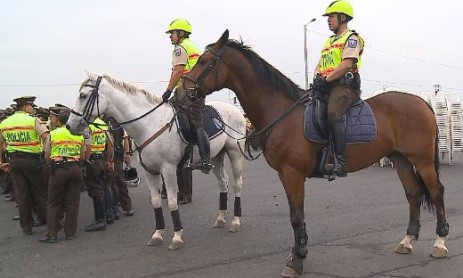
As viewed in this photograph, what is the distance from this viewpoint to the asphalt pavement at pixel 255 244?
5984 mm

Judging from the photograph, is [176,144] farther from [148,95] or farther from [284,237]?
[284,237]

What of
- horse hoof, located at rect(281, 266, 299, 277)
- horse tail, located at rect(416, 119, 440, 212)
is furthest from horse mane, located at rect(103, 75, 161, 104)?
horse tail, located at rect(416, 119, 440, 212)

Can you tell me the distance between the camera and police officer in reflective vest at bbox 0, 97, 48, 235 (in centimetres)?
881

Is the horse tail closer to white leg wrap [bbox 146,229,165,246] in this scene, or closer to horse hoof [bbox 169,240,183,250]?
horse hoof [bbox 169,240,183,250]

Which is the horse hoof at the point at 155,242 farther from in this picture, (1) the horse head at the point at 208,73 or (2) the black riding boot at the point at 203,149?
(1) the horse head at the point at 208,73

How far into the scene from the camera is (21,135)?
8.85 m

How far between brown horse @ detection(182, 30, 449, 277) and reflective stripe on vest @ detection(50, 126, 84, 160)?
299 centimetres

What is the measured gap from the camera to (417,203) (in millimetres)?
6719

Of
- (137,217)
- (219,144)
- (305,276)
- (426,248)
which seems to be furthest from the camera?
(137,217)

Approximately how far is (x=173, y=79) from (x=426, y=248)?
427cm

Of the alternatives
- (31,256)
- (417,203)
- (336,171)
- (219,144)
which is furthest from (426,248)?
(31,256)

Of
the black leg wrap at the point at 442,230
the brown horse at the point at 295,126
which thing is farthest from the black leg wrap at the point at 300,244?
the black leg wrap at the point at 442,230

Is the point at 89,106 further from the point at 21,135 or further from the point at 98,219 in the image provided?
the point at 98,219

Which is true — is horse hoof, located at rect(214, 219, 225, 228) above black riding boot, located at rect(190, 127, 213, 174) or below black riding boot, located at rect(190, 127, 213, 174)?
below
